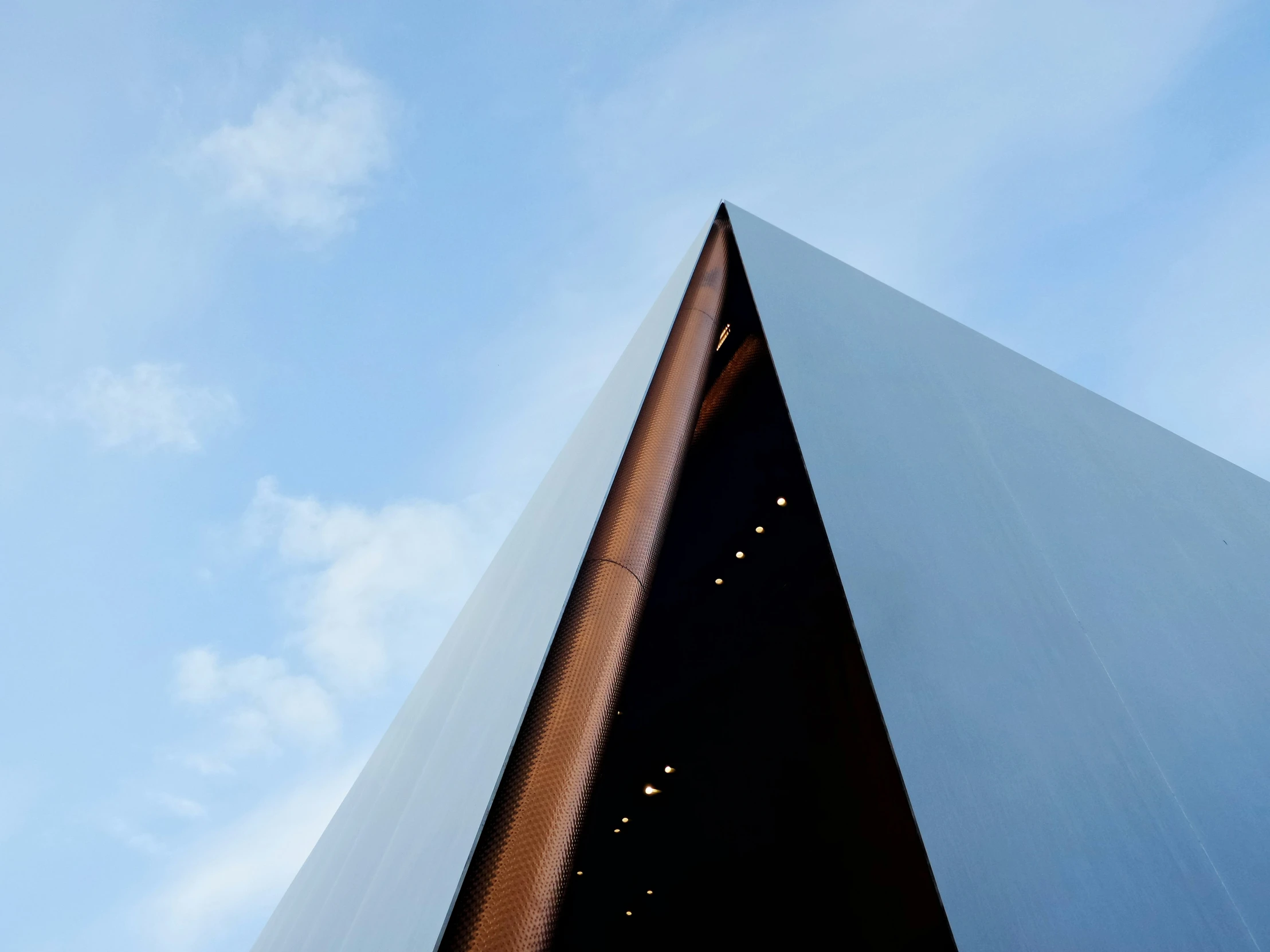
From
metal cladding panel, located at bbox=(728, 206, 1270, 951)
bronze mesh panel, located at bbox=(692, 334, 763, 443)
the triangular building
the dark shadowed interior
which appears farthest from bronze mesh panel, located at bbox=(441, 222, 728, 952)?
the dark shadowed interior

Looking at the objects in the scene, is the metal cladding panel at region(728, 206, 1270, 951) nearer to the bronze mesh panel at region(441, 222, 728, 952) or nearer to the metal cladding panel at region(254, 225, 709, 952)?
the bronze mesh panel at region(441, 222, 728, 952)

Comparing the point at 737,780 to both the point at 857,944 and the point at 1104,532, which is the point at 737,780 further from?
the point at 1104,532

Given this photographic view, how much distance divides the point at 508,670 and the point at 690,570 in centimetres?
346

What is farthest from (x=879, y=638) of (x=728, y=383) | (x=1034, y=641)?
(x=728, y=383)

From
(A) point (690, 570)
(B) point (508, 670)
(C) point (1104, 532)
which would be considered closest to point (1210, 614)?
(C) point (1104, 532)

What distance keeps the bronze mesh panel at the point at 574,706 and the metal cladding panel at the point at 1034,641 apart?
1.88 ft

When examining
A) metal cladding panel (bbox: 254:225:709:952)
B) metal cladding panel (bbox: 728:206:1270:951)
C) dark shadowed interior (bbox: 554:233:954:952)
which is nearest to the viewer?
Result: metal cladding panel (bbox: 728:206:1270:951)

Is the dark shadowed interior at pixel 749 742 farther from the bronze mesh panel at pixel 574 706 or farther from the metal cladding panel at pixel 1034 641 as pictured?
the bronze mesh panel at pixel 574 706

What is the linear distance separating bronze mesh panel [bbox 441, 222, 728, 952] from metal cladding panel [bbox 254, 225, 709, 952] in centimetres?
6

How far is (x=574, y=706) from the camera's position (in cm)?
217

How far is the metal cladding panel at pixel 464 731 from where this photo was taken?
6.29 feet

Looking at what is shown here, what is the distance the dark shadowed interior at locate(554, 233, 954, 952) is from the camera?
17.7ft

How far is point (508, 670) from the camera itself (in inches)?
97.8

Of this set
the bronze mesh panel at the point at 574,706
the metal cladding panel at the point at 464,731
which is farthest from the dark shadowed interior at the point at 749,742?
the bronze mesh panel at the point at 574,706
